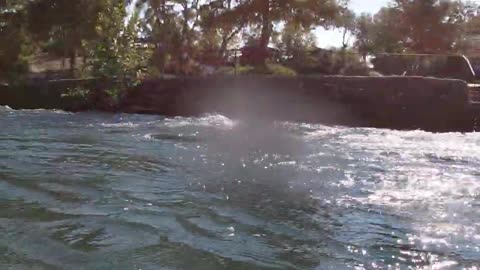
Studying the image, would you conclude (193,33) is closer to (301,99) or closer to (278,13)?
(278,13)

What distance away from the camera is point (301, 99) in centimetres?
1700

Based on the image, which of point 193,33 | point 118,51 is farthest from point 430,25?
point 118,51

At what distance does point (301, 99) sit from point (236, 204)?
11.1 m

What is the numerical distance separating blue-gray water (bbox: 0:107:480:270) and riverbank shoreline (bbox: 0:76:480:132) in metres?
3.76

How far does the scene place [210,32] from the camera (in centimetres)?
2569

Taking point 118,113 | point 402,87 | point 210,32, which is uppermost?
point 210,32

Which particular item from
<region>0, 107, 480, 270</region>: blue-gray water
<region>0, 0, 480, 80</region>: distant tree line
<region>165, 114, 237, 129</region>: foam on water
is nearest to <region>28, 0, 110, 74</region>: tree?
<region>0, 0, 480, 80</region>: distant tree line

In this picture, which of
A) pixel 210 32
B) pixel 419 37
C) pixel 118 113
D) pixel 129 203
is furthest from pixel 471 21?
pixel 129 203

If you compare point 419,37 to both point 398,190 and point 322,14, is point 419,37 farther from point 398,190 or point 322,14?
point 398,190

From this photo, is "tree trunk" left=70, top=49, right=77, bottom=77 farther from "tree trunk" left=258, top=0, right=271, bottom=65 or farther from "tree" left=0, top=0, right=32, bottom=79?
"tree trunk" left=258, top=0, right=271, bottom=65

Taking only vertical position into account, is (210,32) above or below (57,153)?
above

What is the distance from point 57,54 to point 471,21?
24100 mm

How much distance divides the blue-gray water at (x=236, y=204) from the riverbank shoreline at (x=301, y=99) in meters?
3.76

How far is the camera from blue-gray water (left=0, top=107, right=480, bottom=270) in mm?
4547
